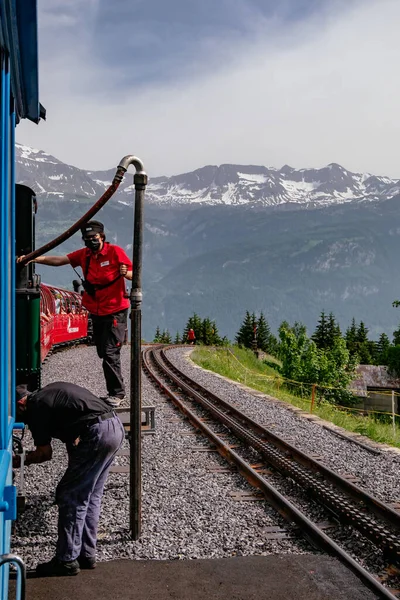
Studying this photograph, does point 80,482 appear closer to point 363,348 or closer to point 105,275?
point 105,275

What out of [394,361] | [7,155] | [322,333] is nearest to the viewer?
[7,155]

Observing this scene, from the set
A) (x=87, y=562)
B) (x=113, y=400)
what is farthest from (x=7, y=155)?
(x=113, y=400)

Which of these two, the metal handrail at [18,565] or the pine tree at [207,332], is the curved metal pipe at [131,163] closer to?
the metal handrail at [18,565]

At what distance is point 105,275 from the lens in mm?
6410

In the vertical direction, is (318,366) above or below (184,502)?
below

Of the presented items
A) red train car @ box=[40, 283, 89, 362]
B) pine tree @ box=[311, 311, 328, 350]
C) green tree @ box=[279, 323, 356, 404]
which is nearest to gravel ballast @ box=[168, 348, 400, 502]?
red train car @ box=[40, 283, 89, 362]

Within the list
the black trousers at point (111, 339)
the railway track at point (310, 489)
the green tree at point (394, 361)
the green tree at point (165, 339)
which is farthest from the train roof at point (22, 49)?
the green tree at point (394, 361)

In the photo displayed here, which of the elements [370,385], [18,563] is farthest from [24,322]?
[370,385]

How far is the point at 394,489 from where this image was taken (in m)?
6.77

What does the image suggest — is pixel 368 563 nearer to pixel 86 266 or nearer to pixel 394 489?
pixel 394 489

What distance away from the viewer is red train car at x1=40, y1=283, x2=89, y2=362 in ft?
60.2

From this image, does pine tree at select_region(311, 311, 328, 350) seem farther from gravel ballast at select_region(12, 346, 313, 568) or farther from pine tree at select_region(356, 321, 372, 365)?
gravel ballast at select_region(12, 346, 313, 568)

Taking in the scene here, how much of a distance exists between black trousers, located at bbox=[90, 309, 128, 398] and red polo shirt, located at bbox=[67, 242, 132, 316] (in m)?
0.10

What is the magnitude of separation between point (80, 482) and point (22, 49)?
9.54 feet
